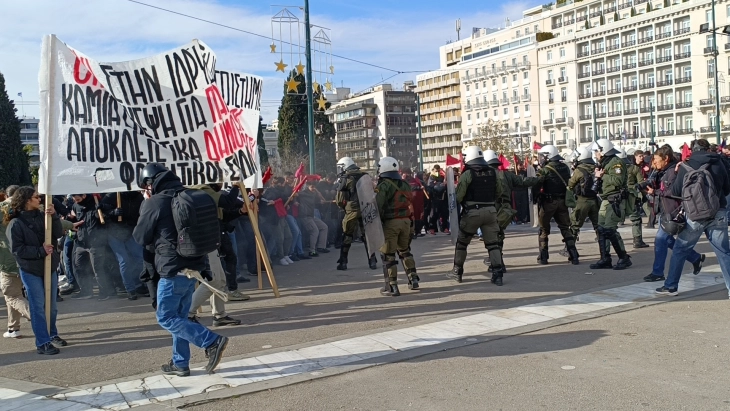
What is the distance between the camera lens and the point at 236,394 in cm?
557

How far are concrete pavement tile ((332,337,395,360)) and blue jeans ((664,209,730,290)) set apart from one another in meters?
4.09

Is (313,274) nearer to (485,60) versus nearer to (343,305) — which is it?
(343,305)

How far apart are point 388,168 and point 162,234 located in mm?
4587

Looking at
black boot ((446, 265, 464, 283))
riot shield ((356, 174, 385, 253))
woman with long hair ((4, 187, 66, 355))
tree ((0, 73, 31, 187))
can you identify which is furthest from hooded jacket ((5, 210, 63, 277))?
tree ((0, 73, 31, 187))

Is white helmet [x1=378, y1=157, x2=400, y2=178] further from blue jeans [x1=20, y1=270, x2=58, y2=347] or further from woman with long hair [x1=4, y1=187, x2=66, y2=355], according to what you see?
blue jeans [x1=20, y1=270, x2=58, y2=347]

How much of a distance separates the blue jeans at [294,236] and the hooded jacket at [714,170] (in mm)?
8092

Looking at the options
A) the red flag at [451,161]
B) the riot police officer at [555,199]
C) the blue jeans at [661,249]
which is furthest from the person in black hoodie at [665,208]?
the red flag at [451,161]

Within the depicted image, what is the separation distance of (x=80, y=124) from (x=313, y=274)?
540 cm

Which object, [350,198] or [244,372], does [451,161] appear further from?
[244,372]

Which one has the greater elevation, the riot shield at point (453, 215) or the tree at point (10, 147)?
the tree at point (10, 147)

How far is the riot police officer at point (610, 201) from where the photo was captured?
35.9ft

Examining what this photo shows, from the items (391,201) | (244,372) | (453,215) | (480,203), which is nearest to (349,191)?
(453,215)

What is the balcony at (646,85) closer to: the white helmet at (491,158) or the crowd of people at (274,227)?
the crowd of people at (274,227)

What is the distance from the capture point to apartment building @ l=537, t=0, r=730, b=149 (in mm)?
77188
